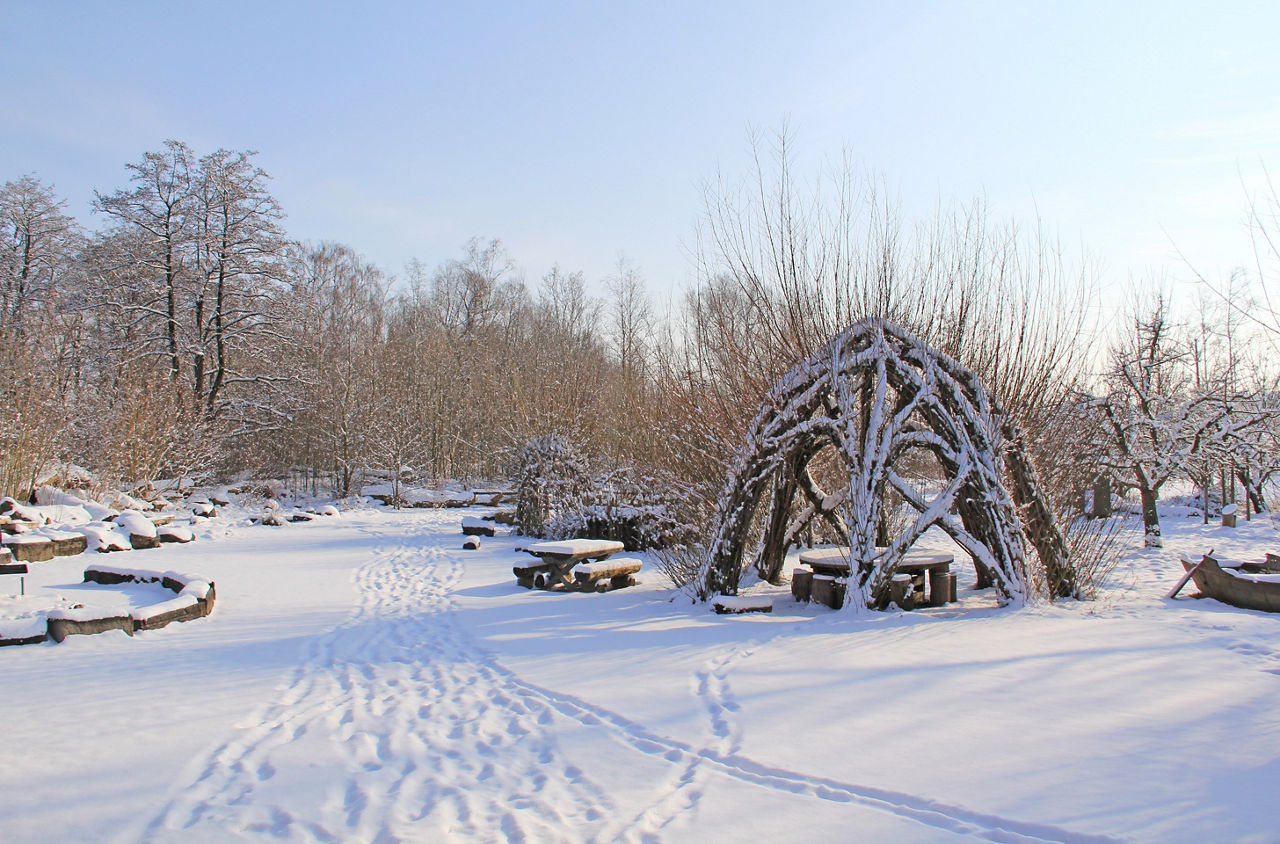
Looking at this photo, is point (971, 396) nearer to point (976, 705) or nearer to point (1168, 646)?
point (1168, 646)

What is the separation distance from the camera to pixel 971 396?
22.7ft

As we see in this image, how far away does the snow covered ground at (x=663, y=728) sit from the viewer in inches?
119

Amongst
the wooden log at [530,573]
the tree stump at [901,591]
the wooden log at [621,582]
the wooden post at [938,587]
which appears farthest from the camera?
the wooden log at [530,573]

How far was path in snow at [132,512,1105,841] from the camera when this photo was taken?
9.89ft

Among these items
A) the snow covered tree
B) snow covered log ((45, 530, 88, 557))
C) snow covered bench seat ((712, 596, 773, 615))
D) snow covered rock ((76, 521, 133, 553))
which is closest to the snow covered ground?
snow covered bench seat ((712, 596, 773, 615))

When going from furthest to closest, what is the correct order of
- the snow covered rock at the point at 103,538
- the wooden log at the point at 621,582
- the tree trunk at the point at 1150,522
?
the tree trunk at the point at 1150,522, the snow covered rock at the point at 103,538, the wooden log at the point at 621,582

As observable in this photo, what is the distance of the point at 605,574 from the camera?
9023mm

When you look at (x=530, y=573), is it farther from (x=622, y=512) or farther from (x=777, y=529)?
(x=622, y=512)

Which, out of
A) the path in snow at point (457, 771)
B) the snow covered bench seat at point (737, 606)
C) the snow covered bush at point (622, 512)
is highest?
the snow covered bush at point (622, 512)

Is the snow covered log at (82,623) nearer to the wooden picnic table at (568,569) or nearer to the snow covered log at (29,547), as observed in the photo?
the wooden picnic table at (568,569)

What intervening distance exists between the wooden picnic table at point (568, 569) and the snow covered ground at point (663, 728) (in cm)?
173

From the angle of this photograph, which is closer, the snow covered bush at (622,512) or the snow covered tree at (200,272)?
the snow covered bush at (622,512)

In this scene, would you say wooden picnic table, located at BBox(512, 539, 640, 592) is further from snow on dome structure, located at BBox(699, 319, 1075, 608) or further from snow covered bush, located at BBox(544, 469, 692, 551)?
snow on dome structure, located at BBox(699, 319, 1075, 608)

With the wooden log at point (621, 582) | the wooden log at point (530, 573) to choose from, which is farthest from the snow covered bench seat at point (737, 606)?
the wooden log at point (530, 573)
